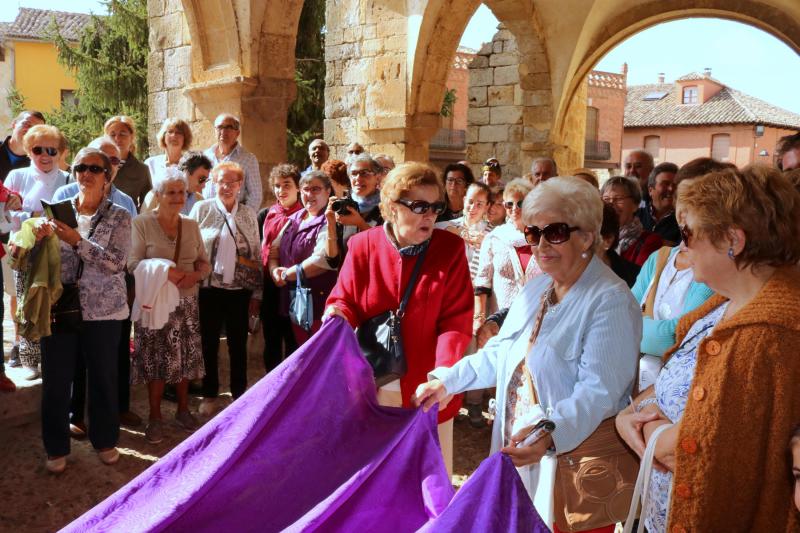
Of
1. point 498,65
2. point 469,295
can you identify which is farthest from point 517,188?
point 498,65

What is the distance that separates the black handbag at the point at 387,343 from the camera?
9.90 ft

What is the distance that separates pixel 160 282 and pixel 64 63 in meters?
23.0

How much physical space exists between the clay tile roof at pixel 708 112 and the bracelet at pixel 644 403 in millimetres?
43051

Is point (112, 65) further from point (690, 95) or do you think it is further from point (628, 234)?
point (690, 95)

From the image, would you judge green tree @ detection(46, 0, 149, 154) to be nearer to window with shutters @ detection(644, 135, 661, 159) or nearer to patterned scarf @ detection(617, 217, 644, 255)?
patterned scarf @ detection(617, 217, 644, 255)

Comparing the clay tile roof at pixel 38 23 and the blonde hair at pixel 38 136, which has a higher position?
the clay tile roof at pixel 38 23

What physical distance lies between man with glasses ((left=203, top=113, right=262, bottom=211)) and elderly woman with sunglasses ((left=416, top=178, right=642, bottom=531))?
3516mm

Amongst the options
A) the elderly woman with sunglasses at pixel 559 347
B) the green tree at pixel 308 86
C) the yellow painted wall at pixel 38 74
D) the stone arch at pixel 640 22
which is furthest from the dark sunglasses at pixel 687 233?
the yellow painted wall at pixel 38 74

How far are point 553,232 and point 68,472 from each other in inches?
131

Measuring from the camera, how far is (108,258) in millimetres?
4039

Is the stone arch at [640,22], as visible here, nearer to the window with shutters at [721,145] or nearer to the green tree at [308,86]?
the green tree at [308,86]

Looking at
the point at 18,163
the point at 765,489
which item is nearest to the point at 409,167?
the point at 765,489

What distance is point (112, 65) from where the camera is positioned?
23297 mm

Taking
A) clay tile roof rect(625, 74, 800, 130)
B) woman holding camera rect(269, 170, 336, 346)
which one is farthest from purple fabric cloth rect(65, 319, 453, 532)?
clay tile roof rect(625, 74, 800, 130)
